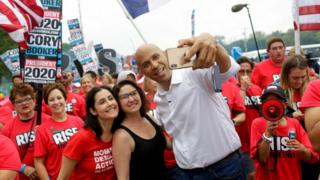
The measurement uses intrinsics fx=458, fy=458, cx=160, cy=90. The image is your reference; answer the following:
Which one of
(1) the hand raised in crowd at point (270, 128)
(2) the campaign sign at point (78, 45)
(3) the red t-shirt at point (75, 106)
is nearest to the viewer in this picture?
(1) the hand raised in crowd at point (270, 128)

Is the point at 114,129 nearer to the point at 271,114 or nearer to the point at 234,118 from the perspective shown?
the point at 271,114

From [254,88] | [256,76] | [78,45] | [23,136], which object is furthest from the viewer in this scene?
[78,45]

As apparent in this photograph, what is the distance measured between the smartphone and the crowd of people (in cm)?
5

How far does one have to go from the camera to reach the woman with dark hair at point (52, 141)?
452 centimetres

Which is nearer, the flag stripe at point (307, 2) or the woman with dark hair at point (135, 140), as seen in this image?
the woman with dark hair at point (135, 140)

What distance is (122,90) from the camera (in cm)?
379

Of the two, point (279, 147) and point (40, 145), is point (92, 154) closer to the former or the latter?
point (40, 145)

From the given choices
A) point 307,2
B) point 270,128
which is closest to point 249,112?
point 307,2

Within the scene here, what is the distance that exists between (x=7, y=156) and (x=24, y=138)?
163cm

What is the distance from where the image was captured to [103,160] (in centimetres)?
375

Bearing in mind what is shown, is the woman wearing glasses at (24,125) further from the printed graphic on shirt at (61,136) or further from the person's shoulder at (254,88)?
the person's shoulder at (254,88)

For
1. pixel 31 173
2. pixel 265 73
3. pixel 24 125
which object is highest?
pixel 265 73

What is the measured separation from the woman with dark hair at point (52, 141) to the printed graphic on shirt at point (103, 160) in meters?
0.92

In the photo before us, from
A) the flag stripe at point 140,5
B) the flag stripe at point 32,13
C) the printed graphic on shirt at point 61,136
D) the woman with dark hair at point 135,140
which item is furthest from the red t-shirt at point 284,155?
the flag stripe at point 32,13
